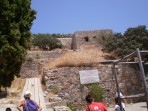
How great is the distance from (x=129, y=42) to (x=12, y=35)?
18866 millimetres

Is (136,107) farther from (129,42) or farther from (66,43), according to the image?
(66,43)

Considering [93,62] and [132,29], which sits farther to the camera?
[132,29]

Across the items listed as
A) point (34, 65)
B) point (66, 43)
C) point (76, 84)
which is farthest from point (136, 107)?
point (66, 43)

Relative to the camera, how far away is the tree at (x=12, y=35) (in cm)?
1526

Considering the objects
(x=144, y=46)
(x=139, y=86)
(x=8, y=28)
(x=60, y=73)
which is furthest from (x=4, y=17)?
(x=144, y=46)

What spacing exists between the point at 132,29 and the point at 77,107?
18.0 meters

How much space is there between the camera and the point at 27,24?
16312 millimetres

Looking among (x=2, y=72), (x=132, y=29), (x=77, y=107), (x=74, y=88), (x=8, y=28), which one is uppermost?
(x=132, y=29)

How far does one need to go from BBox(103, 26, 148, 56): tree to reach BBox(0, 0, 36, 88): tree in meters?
16.6

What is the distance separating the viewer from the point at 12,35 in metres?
15.4

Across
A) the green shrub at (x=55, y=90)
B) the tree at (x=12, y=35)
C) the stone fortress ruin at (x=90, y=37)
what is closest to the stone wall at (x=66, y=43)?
the stone fortress ruin at (x=90, y=37)

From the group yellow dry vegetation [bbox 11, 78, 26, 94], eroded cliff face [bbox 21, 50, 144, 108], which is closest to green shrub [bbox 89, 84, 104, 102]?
eroded cliff face [bbox 21, 50, 144, 108]

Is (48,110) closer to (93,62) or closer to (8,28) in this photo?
(8,28)

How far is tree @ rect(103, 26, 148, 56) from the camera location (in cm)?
3108
